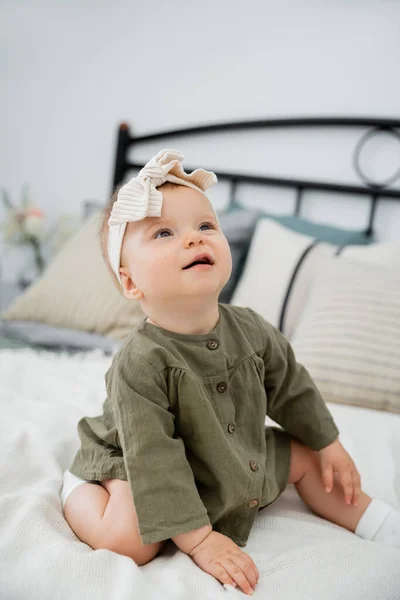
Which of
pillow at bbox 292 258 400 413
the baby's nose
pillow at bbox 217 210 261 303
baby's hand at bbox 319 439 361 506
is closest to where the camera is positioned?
the baby's nose

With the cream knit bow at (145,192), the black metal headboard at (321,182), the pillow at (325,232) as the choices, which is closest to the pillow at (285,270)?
the pillow at (325,232)

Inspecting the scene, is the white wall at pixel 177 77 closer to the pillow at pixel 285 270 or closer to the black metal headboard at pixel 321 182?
the black metal headboard at pixel 321 182

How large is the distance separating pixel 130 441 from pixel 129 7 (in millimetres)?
2456

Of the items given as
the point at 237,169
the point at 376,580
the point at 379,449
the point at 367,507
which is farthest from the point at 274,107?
the point at 376,580

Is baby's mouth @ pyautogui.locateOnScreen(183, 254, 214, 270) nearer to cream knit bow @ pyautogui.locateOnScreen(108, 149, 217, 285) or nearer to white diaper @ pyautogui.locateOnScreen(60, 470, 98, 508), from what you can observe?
cream knit bow @ pyautogui.locateOnScreen(108, 149, 217, 285)

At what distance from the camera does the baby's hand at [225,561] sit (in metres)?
0.68

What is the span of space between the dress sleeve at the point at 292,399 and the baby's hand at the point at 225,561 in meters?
0.26

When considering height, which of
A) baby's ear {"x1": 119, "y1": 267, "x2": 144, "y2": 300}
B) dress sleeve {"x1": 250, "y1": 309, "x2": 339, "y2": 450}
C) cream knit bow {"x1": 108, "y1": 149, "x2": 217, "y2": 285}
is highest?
cream knit bow {"x1": 108, "y1": 149, "x2": 217, "y2": 285}

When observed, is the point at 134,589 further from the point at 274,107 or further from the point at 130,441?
the point at 274,107

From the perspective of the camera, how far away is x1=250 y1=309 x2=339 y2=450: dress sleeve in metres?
0.93

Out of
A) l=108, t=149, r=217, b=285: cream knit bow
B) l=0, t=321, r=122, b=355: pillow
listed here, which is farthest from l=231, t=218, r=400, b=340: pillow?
l=108, t=149, r=217, b=285: cream knit bow

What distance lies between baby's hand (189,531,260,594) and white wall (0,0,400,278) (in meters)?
1.55

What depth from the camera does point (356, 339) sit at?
53.9 inches

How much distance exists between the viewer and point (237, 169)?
2385 mm
